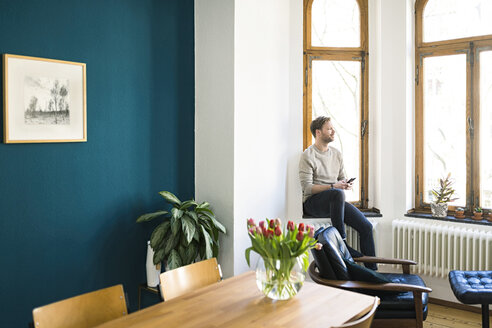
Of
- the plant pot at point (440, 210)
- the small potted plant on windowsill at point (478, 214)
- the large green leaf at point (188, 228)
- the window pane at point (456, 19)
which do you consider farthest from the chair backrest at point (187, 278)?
the window pane at point (456, 19)

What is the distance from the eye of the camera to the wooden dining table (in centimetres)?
216

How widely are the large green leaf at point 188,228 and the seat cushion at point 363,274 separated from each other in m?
1.18

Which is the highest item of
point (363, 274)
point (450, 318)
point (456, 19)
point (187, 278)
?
point (456, 19)

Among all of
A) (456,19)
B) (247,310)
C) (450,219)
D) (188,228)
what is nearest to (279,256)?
(247,310)

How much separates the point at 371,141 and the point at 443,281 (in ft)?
5.04

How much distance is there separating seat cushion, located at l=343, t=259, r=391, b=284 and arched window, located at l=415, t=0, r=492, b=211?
1.77m

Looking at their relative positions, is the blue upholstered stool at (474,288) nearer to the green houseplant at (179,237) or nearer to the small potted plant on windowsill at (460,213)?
the small potted plant on windowsill at (460,213)

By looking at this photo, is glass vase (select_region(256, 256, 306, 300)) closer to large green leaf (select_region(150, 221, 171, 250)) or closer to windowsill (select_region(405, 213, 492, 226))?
large green leaf (select_region(150, 221, 171, 250))

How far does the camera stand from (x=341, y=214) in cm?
434

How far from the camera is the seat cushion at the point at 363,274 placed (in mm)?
3283

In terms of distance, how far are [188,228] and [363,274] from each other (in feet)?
4.43

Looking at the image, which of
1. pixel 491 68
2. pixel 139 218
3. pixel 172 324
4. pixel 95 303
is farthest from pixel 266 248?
pixel 491 68

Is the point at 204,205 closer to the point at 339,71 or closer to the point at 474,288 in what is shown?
the point at 339,71

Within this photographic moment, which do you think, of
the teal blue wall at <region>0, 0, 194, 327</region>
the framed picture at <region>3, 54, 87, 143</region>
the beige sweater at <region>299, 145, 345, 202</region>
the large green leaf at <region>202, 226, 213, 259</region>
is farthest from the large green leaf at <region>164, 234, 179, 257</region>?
the beige sweater at <region>299, 145, 345, 202</region>
